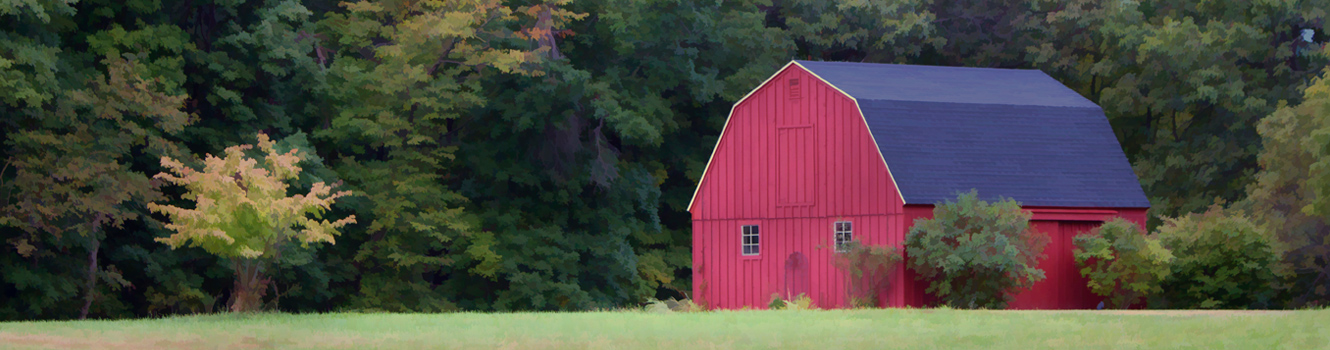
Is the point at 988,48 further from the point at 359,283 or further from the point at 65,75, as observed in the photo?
the point at 65,75

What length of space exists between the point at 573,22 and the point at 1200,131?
15844mm

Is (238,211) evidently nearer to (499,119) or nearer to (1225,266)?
(1225,266)

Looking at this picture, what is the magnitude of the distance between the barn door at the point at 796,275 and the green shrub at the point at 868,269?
140 cm

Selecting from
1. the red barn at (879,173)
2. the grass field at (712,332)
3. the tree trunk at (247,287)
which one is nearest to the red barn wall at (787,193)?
the red barn at (879,173)

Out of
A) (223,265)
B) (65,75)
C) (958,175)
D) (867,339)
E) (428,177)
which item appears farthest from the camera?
(428,177)

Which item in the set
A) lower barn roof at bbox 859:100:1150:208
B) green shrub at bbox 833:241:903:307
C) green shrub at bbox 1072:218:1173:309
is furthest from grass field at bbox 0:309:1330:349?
lower barn roof at bbox 859:100:1150:208

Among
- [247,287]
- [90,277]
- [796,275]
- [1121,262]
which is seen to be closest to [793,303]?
[796,275]

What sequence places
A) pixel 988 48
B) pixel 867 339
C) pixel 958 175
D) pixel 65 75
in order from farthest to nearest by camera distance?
pixel 988 48, pixel 65 75, pixel 958 175, pixel 867 339

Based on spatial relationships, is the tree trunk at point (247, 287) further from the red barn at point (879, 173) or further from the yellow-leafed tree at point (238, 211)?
the red barn at point (879, 173)

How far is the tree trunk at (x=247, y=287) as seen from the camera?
2153cm

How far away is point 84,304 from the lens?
30.4m

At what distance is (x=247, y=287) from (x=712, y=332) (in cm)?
777

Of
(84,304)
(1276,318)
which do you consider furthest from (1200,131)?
(84,304)

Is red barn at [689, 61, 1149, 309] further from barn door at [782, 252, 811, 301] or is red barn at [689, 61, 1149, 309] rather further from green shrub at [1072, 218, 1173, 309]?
green shrub at [1072, 218, 1173, 309]
